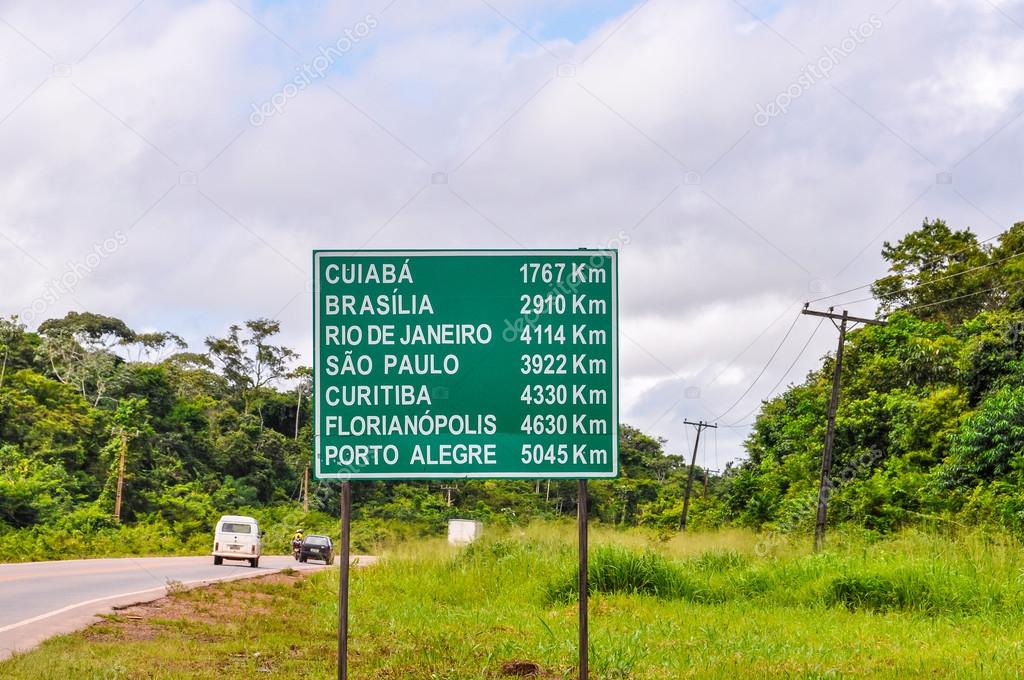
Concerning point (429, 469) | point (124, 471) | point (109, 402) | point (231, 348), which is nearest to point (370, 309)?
point (429, 469)

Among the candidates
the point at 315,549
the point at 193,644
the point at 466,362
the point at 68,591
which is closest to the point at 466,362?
the point at 466,362

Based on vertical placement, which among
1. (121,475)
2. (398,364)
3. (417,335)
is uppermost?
(417,335)

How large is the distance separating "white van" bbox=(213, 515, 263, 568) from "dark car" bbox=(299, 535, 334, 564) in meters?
5.58

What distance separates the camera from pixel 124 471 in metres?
49.7

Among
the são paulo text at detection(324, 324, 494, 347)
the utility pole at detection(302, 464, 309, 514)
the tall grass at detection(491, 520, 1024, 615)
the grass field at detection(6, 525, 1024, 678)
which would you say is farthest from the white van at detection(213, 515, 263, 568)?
the utility pole at detection(302, 464, 309, 514)

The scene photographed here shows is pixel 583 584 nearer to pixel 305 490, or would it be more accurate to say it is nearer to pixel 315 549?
pixel 315 549

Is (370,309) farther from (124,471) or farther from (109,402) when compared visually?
(109,402)

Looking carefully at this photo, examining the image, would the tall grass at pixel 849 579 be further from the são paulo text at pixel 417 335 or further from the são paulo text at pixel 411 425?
the são paulo text at pixel 417 335

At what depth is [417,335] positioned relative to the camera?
827 cm

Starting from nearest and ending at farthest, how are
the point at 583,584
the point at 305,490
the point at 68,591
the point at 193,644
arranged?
the point at 583,584 < the point at 193,644 < the point at 68,591 < the point at 305,490

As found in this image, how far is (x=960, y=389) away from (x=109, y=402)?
1723 inches

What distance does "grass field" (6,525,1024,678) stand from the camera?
31.7ft

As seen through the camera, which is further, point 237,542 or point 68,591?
point 237,542

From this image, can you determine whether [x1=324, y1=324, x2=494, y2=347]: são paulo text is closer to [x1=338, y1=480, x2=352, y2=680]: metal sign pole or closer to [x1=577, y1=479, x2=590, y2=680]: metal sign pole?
[x1=338, y1=480, x2=352, y2=680]: metal sign pole
